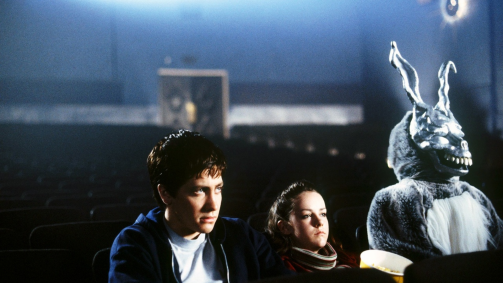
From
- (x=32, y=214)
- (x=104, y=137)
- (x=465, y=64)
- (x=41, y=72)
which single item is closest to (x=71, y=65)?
(x=41, y=72)

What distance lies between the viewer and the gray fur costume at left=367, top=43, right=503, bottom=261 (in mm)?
1890

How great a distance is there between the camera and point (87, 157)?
1045 centimetres

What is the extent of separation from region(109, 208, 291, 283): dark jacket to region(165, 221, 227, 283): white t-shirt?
0.08 ft

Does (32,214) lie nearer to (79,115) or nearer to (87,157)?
(87,157)

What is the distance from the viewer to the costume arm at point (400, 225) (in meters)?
1.87

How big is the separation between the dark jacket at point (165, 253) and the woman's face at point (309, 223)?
0.78 ft

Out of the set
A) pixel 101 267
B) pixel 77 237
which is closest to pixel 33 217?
pixel 77 237

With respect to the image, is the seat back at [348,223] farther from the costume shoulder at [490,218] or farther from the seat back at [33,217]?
the seat back at [33,217]

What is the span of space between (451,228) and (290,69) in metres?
9.59

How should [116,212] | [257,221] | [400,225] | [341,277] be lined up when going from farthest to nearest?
[116,212]
[257,221]
[400,225]
[341,277]

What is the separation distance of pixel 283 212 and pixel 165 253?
640 mm


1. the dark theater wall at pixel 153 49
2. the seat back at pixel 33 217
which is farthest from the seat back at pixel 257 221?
the dark theater wall at pixel 153 49

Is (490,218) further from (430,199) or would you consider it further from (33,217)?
(33,217)

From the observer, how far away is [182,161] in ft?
4.14
